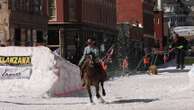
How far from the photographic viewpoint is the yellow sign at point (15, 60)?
24.1 m

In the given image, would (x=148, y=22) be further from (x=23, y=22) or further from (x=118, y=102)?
(x=118, y=102)

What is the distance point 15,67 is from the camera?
24.2 metres

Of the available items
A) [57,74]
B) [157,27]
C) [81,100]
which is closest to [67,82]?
[57,74]

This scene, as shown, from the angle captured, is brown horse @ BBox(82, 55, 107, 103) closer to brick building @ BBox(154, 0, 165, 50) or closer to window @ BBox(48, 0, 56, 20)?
window @ BBox(48, 0, 56, 20)

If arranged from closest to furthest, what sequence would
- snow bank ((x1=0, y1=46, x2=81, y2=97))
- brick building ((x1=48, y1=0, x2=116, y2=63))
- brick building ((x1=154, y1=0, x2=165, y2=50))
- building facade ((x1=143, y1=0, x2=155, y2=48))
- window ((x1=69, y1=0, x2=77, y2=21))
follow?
1. snow bank ((x1=0, y1=46, x2=81, y2=97))
2. brick building ((x1=48, y1=0, x2=116, y2=63))
3. window ((x1=69, y1=0, x2=77, y2=21))
4. building facade ((x1=143, y1=0, x2=155, y2=48))
5. brick building ((x1=154, y1=0, x2=165, y2=50))

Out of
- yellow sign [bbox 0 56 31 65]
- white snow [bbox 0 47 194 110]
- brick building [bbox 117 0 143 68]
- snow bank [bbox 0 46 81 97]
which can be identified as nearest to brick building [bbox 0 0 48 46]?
brick building [bbox 117 0 143 68]

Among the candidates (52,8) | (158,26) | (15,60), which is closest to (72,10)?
(52,8)

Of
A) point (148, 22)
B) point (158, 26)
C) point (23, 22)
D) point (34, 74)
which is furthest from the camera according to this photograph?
point (158, 26)

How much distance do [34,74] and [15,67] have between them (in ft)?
2.75

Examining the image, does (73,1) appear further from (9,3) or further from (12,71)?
(12,71)

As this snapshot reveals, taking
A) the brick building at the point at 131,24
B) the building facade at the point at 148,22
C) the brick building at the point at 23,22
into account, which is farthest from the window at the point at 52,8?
the building facade at the point at 148,22

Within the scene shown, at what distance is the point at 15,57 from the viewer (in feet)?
80.0

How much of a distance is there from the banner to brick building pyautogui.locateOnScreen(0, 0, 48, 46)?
21.8m

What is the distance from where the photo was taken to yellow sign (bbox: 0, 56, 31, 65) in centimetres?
2412
